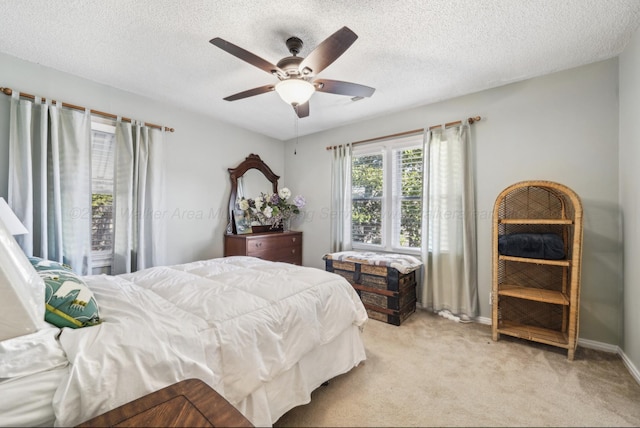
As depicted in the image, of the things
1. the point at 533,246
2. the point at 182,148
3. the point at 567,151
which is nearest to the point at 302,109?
the point at 182,148

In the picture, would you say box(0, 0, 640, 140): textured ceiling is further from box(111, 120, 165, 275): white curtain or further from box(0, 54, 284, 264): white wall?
box(111, 120, 165, 275): white curtain

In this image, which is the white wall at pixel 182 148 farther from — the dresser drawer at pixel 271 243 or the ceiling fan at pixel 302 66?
the ceiling fan at pixel 302 66

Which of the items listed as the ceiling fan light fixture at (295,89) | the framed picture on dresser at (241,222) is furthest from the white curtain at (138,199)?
the ceiling fan light fixture at (295,89)

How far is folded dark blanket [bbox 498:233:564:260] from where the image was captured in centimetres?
206

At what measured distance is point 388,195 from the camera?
3.32 meters

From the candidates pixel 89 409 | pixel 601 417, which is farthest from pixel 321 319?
pixel 601 417

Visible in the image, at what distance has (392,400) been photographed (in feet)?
4.82

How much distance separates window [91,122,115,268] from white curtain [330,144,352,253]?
251 centimetres

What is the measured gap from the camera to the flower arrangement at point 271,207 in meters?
3.64

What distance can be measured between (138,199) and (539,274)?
3920mm

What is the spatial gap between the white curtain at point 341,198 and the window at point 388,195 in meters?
0.09

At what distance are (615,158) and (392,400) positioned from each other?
251 cm

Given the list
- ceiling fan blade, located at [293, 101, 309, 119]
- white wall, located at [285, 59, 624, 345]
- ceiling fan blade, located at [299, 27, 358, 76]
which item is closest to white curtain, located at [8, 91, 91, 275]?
ceiling fan blade, located at [293, 101, 309, 119]

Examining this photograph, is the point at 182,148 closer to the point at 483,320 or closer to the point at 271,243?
the point at 271,243
